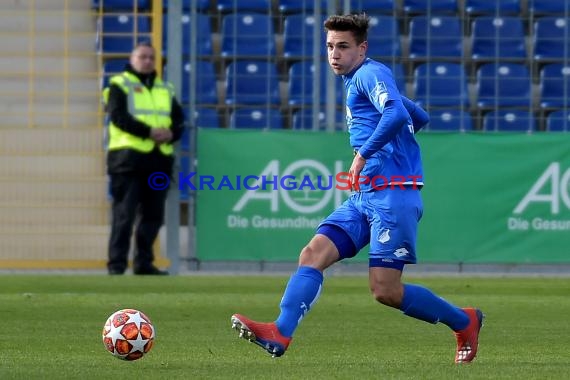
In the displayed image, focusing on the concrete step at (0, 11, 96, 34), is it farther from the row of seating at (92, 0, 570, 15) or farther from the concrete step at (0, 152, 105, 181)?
the row of seating at (92, 0, 570, 15)

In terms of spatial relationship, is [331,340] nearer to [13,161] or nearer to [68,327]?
[68,327]

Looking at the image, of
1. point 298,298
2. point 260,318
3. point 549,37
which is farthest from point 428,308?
point 549,37

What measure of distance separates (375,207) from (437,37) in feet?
39.9

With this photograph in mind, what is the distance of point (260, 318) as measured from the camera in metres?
10.2

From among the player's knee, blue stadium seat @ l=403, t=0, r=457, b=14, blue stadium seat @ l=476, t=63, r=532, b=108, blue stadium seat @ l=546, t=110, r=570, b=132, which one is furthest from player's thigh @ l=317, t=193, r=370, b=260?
blue stadium seat @ l=403, t=0, r=457, b=14

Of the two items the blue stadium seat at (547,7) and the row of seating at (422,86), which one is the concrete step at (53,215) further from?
the blue stadium seat at (547,7)

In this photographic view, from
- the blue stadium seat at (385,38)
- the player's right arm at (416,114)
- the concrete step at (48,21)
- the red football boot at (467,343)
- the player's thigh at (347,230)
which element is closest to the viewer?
the player's thigh at (347,230)

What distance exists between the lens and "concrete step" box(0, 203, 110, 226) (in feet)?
53.7

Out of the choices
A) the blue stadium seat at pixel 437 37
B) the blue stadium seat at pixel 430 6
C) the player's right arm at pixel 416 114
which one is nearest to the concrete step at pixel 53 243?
the blue stadium seat at pixel 437 37

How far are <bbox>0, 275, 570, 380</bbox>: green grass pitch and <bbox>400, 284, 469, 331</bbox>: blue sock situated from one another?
0.22m

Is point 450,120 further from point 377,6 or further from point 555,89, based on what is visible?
point 377,6

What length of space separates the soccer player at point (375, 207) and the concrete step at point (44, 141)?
30.2ft

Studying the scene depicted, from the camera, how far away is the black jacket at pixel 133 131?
599 inches

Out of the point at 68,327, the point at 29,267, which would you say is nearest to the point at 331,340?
the point at 68,327
